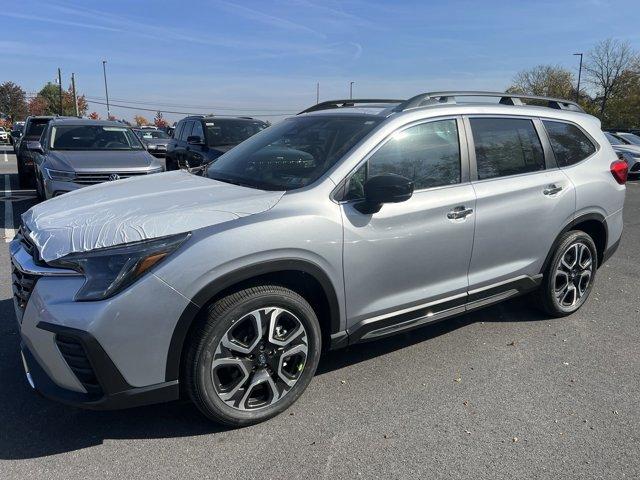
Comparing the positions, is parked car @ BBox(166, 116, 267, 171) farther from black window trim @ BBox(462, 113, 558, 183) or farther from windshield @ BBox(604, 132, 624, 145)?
windshield @ BBox(604, 132, 624, 145)

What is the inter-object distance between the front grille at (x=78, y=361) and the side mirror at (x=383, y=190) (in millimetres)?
1661

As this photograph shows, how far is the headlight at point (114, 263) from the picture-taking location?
8.17 ft

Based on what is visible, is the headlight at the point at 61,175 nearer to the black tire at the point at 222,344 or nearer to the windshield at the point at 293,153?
the windshield at the point at 293,153

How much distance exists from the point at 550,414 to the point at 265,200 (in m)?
2.09

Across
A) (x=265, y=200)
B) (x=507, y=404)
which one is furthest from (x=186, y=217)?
(x=507, y=404)

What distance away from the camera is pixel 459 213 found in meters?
3.57

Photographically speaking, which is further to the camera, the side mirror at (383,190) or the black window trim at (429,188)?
the black window trim at (429,188)

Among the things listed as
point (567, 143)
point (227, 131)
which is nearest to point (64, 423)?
point (567, 143)

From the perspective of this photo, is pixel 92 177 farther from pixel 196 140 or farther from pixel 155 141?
pixel 155 141

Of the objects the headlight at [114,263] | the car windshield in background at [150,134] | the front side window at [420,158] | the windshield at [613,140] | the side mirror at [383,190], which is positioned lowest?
the headlight at [114,263]

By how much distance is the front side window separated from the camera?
3.30 metres

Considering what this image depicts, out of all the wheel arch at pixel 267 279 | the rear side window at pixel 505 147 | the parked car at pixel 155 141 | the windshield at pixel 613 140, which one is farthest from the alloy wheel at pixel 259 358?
the parked car at pixel 155 141

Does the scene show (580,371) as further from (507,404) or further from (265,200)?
(265,200)

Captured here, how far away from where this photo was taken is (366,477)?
2557 millimetres
